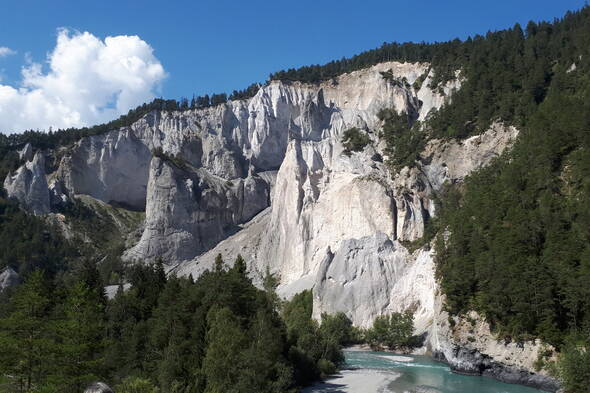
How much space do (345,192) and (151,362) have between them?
5696 centimetres

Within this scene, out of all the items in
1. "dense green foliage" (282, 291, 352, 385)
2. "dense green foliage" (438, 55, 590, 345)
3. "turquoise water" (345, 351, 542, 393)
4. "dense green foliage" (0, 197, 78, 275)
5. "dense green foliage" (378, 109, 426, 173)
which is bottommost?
"turquoise water" (345, 351, 542, 393)

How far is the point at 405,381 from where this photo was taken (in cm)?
4094

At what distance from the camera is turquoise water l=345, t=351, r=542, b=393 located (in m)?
37.9

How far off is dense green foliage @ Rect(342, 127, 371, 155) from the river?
4508 centimetres

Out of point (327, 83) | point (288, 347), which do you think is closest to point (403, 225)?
point (288, 347)

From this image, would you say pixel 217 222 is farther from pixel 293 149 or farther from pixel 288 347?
pixel 288 347

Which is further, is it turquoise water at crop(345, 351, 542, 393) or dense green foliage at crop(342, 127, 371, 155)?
dense green foliage at crop(342, 127, 371, 155)

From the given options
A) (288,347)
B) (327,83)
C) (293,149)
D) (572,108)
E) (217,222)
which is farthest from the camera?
(327,83)

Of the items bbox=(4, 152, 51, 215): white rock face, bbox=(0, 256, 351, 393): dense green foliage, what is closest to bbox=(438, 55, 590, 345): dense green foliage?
bbox=(0, 256, 351, 393): dense green foliage

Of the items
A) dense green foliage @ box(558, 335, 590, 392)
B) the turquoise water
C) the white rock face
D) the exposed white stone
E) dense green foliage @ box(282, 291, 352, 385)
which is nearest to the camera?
dense green foliage @ box(558, 335, 590, 392)

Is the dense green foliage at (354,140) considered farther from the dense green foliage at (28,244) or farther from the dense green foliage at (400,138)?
the dense green foliage at (28,244)

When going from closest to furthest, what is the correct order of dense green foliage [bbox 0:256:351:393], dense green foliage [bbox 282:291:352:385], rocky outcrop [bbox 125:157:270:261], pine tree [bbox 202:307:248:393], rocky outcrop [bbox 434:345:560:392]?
1. dense green foliage [bbox 0:256:351:393]
2. pine tree [bbox 202:307:248:393]
3. rocky outcrop [bbox 434:345:560:392]
4. dense green foliage [bbox 282:291:352:385]
5. rocky outcrop [bbox 125:157:270:261]

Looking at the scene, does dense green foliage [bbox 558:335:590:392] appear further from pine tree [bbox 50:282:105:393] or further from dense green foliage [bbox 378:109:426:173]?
dense green foliage [bbox 378:109:426:173]

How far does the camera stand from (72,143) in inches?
4744
